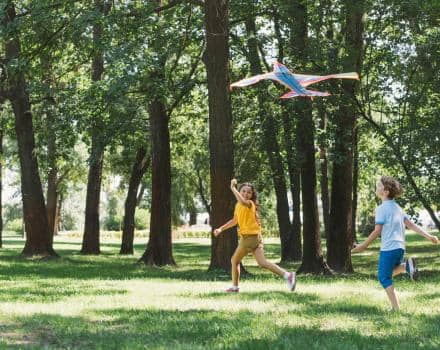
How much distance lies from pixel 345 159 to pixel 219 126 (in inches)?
159

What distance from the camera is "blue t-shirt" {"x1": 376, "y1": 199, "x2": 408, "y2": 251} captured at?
845cm

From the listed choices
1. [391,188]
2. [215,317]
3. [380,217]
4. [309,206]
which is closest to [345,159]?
[309,206]

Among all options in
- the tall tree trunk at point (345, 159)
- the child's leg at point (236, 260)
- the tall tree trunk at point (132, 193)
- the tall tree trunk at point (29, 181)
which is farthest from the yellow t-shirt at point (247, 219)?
the tall tree trunk at point (132, 193)

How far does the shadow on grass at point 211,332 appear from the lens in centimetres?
656

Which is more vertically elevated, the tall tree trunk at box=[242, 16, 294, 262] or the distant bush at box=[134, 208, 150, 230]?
the tall tree trunk at box=[242, 16, 294, 262]

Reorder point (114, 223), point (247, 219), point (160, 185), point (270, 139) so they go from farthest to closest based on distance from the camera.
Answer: point (114, 223)
point (160, 185)
point (270, 139)
point (247, 219)

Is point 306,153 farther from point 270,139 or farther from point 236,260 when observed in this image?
point 236,260

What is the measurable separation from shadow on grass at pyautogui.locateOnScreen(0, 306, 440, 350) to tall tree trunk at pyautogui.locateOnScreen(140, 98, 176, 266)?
490 inches

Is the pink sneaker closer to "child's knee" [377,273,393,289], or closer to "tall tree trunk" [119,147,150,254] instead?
"child's knee" [377,273,393,289]

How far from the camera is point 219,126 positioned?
1563cm

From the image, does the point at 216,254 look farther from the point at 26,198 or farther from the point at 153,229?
the point at 26,198

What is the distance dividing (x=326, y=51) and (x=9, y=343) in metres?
12.4

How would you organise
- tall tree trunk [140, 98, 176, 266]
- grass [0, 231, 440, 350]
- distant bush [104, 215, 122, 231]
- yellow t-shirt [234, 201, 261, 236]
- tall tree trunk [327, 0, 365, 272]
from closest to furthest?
grass [0, 231, 440, 350] → yellow t-shirt [234, 201, 261, 236] → tall tree trunk [327, 0, 365, 272] → tall tree trunk [140, 98, 176, 266] → distant bush [104, 215, 122, 231]

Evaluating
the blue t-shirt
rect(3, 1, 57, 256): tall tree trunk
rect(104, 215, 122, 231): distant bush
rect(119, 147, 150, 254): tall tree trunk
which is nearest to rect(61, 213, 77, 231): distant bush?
rect(104, 215, 122, 231): distant bush
